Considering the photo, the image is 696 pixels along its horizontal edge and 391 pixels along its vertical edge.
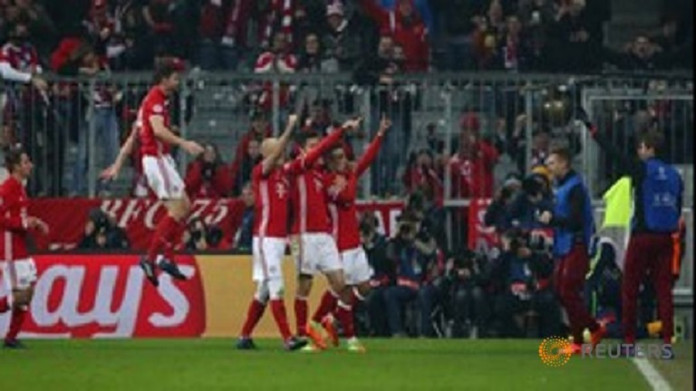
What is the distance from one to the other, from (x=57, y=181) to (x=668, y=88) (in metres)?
7.53

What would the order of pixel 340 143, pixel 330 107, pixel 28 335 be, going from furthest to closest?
pixel 330 107
pixel 28 335
pixel 340 143

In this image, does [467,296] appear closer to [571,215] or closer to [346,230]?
[346,230]

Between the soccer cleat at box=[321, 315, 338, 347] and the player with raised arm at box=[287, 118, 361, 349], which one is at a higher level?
the player with raised arm at box=[287, 118, 361, 349]

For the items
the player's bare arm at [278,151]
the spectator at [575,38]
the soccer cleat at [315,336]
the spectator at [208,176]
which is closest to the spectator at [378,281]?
the spectator at [208,176]

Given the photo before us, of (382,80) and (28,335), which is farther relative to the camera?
(382,80)

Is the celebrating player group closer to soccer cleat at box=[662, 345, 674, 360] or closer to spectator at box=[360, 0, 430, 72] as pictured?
soccer cleat at box=[662, 345, 674, 360]

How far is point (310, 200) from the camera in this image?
23.8m

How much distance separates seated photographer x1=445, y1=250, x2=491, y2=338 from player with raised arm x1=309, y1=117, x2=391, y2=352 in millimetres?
3085

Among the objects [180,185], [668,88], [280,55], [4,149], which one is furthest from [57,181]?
[668,88]

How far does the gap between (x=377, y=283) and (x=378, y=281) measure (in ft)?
0.13

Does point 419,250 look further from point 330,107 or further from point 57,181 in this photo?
point 57,181

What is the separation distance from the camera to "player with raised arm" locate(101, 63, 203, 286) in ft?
77.6

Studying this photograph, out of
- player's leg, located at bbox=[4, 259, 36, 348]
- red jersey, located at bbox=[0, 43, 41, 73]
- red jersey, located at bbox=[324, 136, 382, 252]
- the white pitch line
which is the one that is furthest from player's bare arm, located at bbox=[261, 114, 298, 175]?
red jersey, located at bbox=[0, 43, 41, 73]

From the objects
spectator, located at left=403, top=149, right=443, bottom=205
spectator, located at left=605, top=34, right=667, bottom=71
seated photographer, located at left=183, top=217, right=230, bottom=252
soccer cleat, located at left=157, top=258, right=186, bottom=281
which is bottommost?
seated photographer, located at left=183, top=217, right=230, bottom=252
